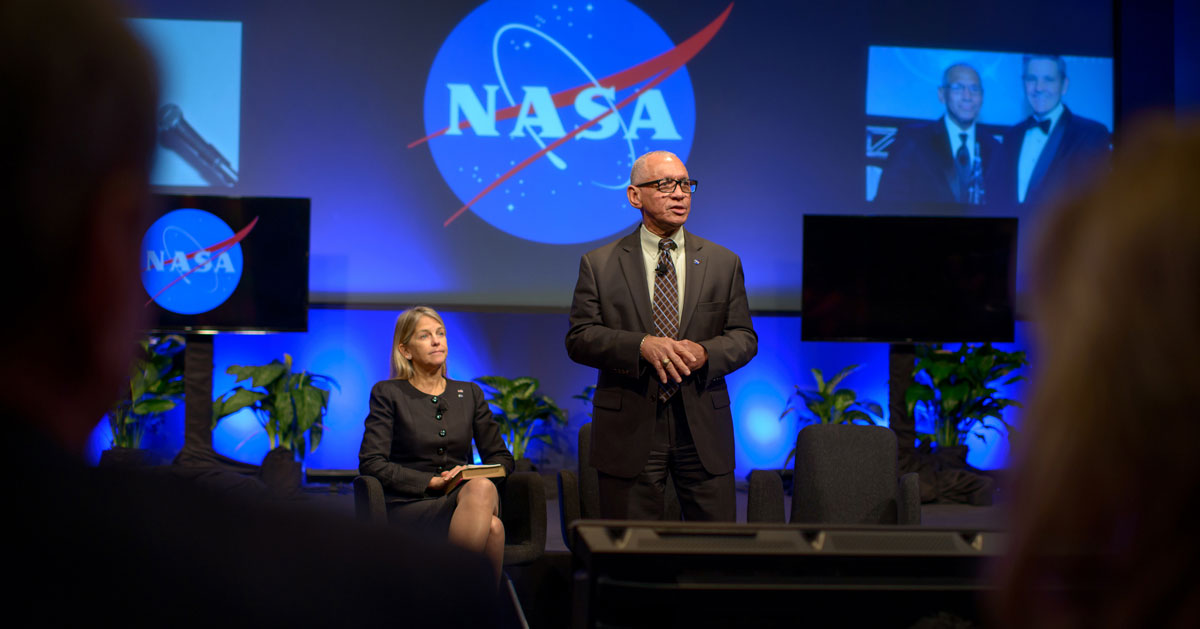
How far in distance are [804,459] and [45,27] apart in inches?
129

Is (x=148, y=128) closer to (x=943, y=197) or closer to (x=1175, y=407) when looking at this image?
(x=1175, y=407)

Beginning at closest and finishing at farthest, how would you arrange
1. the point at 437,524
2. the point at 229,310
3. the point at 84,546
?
the point at 84,546
the point at 437,524
the point at 229,310

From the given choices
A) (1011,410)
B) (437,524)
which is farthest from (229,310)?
(1011,410)

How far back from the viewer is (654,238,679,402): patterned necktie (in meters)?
3.21

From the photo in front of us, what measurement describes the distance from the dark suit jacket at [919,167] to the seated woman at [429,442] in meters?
4.02

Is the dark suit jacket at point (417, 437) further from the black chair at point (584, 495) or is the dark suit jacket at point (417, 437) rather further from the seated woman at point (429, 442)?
the black chair at point (584, 495)

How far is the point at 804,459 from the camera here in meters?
3.44

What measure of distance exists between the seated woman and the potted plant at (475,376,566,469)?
1.76 meters

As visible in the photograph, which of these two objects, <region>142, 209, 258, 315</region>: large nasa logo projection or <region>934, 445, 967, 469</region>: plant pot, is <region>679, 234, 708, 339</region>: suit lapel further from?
<region>934, 445, 967, 469</region>: plant pot

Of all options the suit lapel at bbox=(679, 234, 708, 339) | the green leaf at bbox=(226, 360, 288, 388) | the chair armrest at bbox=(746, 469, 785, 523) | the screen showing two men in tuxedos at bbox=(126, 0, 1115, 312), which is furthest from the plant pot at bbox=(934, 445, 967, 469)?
the green leaf at bbox=(226, 360, 288, 388)

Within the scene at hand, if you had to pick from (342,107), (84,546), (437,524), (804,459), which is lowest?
(437,524)

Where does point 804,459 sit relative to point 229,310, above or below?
below

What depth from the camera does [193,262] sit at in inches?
224

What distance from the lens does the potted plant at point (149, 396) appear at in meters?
5.76
